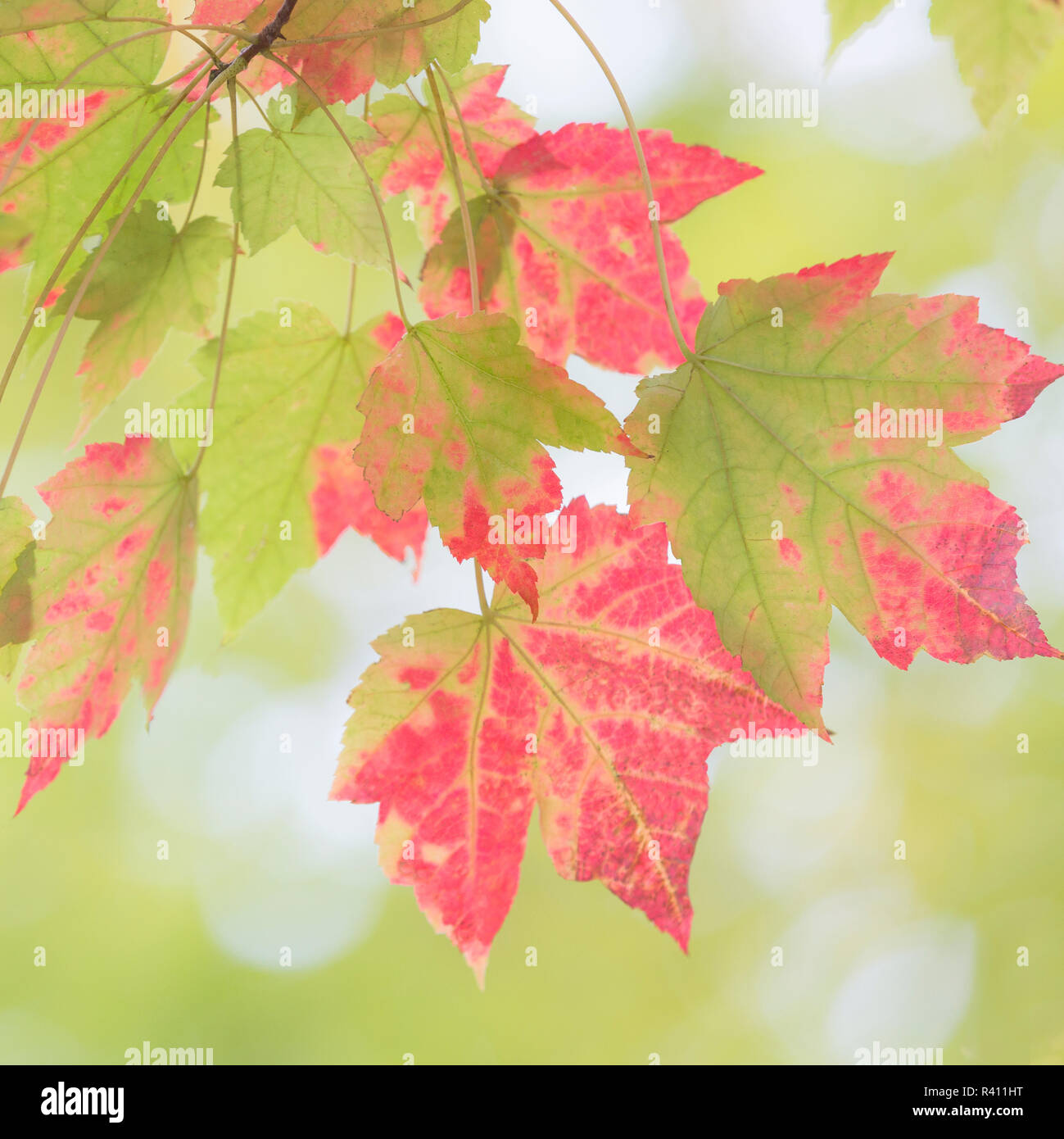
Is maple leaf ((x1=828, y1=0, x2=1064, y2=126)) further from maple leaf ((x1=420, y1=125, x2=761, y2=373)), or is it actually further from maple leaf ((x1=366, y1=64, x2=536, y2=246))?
maple leaf ((x1=366, y1=64, x2=536, y2=246))

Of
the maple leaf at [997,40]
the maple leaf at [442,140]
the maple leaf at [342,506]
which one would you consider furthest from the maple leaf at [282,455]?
the maple leaf at [997,40]

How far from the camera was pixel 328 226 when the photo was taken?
70cm

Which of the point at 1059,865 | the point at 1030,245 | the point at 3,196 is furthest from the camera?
the point at 1059,865

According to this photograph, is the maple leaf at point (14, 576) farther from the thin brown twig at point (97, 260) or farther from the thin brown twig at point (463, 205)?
the thin brown twig at point (463, 205)

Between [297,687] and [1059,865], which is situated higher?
[297,687]

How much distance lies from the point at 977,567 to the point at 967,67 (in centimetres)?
42

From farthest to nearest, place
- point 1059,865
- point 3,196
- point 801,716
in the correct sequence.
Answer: point 1059,865, point 3,196, point 801,716

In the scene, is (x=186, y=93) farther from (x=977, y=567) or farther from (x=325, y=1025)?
(x=325, y=1025)

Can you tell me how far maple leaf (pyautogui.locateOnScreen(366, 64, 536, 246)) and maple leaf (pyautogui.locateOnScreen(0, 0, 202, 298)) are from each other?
0.16 metres

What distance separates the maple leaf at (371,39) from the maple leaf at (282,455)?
0.29 m

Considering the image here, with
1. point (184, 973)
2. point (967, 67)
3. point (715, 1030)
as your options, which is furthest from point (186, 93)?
point (715, 1030)

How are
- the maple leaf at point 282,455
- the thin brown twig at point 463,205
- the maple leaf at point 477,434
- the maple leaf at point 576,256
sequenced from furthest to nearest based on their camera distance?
the maple leaf at point 282,455 → the maple leaf at point 576,256 → the thin brown twig at point 463,205 → the maple leaf at point 477,434

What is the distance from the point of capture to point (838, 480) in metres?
0.62

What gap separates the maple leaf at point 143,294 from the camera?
0.76 meters
